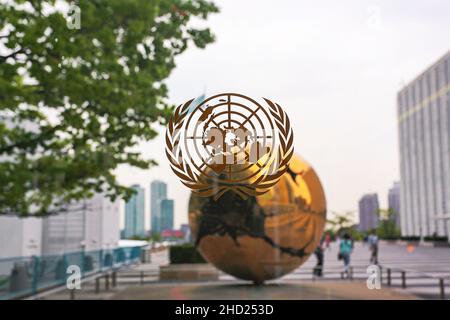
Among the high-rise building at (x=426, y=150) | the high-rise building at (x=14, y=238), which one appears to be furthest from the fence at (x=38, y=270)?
the high-rise building at (x=426, y=150)

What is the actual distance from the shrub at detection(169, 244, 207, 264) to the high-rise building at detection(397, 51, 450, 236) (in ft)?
171

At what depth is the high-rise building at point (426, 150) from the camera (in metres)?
72.1

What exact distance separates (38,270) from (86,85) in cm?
762

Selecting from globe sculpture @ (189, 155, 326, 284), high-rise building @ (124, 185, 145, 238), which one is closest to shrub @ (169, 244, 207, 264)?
high-rise building @ (124, 185, 145, 238)

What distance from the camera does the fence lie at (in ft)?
45.9

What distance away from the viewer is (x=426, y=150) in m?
81.4

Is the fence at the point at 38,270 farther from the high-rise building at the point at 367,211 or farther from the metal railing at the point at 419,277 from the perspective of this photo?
the high-rise building at the point at 367,211

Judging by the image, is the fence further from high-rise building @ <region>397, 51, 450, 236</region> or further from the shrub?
high-rise building @ <region>397, 51, 450, 236</region>

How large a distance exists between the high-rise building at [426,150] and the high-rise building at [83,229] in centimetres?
4504
